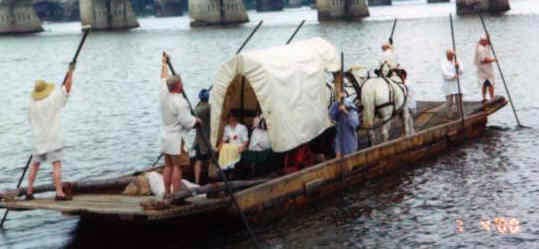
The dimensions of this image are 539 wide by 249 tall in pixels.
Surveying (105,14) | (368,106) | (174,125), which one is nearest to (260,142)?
(174,125)

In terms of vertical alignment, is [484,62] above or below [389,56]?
below

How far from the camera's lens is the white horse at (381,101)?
70.3 ft

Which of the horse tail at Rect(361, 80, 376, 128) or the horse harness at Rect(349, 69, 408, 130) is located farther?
the horse harness at Rect(349, 69, 408, 130)

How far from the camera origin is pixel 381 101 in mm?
21453

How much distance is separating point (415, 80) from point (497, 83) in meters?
6.10

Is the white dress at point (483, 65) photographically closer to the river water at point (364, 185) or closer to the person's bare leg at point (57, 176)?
the river water at point (364, 185)

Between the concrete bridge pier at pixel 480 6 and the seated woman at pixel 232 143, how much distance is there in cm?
11012

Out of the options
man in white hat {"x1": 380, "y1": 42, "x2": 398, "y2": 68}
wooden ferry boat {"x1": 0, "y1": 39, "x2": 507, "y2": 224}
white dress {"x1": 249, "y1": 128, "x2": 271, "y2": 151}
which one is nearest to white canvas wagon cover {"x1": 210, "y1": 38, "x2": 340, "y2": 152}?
wooden ferry boat {"x1": 0, "y1": 39, "x2": 507, "y2": 224}

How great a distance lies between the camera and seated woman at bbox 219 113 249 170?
17.9m

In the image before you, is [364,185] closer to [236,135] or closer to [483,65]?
[236,135]

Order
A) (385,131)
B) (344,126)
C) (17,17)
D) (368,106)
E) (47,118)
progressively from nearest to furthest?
(47,118) → (344,126) → (368,106) → (385,131) → (17,17)

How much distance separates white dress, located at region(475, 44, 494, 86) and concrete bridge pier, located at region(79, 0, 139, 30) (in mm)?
126971

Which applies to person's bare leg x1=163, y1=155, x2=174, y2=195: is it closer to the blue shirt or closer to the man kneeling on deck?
the man kneeling on deck

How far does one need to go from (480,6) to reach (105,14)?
6113 centimetres
